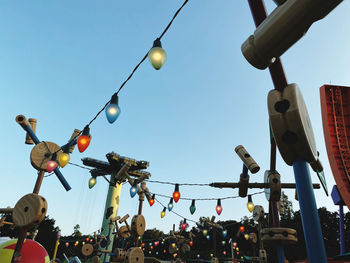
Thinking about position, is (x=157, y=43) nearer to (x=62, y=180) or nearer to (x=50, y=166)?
(x=50, y=166)

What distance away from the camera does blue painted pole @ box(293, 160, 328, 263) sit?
1042 millimetres

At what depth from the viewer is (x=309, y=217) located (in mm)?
1087

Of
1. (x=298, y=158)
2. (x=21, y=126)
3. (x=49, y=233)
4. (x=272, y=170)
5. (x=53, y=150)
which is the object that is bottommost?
(x=49, y=233)

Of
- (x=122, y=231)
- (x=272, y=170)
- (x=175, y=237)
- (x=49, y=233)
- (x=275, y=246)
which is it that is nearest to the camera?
(x=275, y=246)

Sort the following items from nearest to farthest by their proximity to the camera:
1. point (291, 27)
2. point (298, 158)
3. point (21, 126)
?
point (291, 27) < point (298, 158) < point (21, 126)

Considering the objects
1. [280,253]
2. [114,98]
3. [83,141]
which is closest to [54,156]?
[83,141]

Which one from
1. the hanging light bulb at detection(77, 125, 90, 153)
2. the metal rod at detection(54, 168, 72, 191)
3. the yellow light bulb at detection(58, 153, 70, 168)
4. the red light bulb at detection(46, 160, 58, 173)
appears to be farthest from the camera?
the hanging light bulb at detection(77, 125, 90, 153)

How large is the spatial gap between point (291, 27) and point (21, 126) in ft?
12.1

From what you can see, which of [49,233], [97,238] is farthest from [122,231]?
[49,233]

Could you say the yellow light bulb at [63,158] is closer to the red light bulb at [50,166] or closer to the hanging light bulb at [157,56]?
the red light bulb at [50,166]

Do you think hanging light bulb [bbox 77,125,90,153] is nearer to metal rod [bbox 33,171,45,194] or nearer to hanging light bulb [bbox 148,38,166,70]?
metal rod [bbox 33,171,45,194]

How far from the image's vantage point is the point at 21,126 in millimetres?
3213

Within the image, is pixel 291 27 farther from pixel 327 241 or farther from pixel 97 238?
pixel 327 241

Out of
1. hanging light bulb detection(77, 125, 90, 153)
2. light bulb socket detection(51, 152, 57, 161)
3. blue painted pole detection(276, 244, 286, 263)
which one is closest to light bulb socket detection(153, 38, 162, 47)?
hanging light bulb detection(77, 125, 90, 153)
